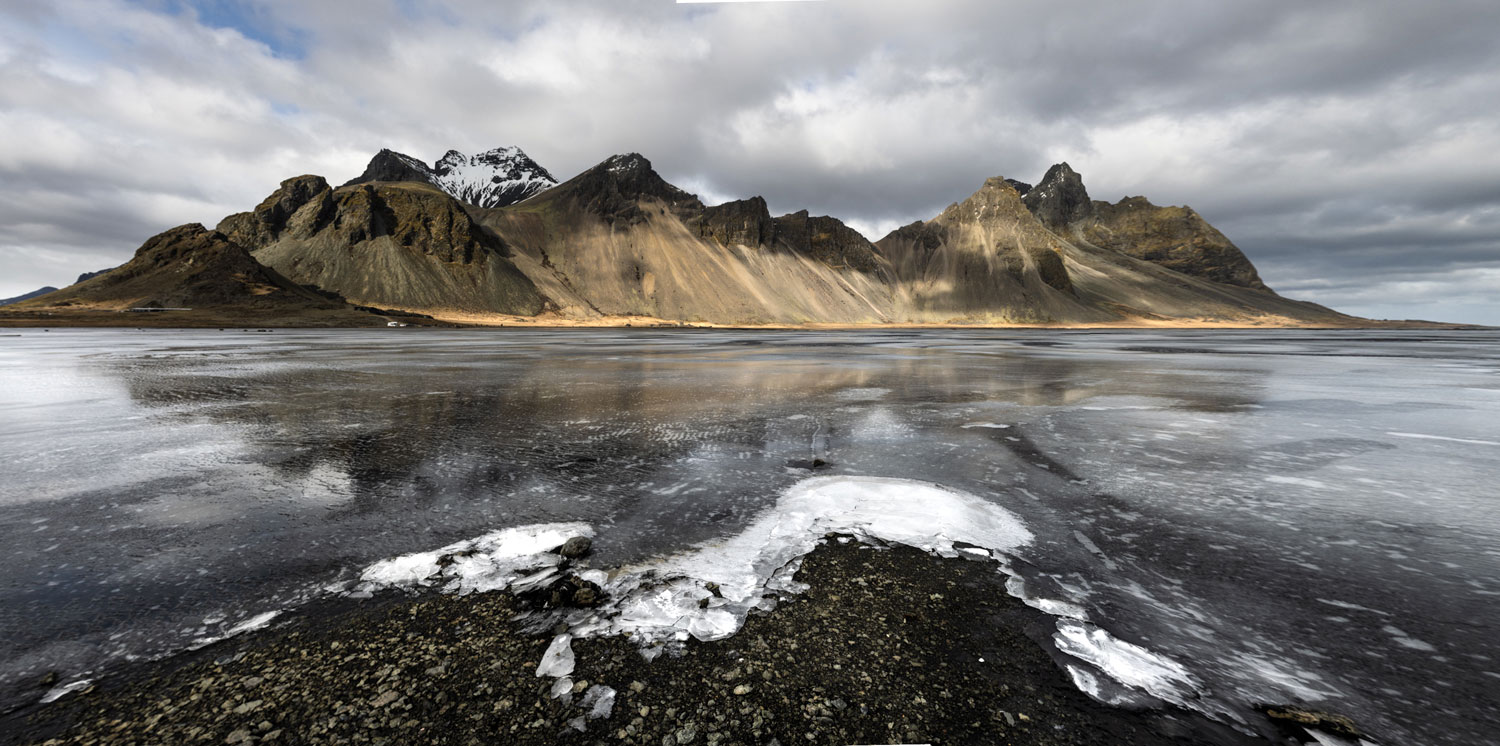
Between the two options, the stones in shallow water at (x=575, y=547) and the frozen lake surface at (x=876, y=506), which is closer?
the frozen lake surface at (x=876, y=506)

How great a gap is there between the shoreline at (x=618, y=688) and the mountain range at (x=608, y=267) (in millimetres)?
97836

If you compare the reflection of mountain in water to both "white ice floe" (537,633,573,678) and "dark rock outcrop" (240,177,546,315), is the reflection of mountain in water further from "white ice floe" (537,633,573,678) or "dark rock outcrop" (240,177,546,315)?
"dark rock outcrop" (240,177,546,315)

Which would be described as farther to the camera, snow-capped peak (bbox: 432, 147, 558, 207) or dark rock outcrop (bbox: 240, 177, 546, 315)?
snow-capped peak (bbox: 432, 147, 558, 207)

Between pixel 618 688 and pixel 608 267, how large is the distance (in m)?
125

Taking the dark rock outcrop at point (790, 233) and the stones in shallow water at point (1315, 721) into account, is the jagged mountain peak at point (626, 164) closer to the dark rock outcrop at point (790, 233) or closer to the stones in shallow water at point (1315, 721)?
the dark rock outcrop at point (790, 233)

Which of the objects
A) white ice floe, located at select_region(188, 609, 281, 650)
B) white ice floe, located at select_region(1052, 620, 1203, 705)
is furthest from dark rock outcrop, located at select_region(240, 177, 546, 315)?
white ice floe, located at select_region(1052, 620, 1203, 705)

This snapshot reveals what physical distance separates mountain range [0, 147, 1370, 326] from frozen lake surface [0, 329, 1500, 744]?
91.5 meters

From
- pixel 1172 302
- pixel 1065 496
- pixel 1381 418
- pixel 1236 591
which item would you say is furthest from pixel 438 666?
pixel 1172 302

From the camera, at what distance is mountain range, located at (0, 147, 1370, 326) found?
310 ft

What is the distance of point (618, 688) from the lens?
289 centimetres

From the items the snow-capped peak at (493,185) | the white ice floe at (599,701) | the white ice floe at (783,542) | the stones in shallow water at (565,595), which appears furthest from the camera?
the snow-capped peak at (493,185)

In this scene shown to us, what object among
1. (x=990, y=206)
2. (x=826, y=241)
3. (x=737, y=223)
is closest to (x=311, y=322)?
(x=737, y=223)

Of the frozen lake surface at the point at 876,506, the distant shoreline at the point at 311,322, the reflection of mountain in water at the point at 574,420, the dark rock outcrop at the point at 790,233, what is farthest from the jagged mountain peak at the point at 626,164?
the frozen lake surface at the point at 876,506

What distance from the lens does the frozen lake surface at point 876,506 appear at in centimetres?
331
